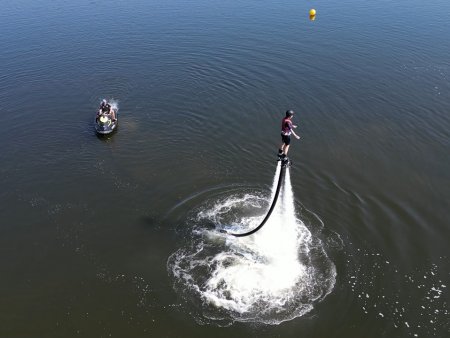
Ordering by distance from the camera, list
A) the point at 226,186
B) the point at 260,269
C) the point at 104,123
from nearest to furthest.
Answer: the point at 260,269 → the point at 226,186 → the point at 104,123

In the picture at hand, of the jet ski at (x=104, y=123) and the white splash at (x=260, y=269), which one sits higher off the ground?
the jet ski at (x=104, y=123)

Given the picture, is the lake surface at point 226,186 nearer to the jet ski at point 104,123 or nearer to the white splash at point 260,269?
the white splash at point 260,269

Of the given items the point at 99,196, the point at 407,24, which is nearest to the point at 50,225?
the point at 99,196

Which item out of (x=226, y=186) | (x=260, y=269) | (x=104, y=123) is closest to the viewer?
(x=260, y=269)

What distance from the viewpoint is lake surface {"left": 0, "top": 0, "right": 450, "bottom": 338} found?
16359mm

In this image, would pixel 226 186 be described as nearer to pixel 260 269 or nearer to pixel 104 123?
pixel 260 269

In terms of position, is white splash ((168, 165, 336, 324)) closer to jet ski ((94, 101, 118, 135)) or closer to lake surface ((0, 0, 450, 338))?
lake surface ((0, 0, 450, 338))

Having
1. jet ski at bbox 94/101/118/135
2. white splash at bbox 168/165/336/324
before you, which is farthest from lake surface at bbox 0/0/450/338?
jet ski at bbox 94/101/118/135

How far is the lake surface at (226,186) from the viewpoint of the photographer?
53.7 feet

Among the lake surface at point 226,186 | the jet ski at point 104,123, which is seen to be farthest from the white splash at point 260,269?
the jet ski at point 104,123

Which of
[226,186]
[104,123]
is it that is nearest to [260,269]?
[226,186]

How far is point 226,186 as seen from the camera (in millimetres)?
23375

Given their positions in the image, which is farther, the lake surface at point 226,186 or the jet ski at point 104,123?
the jet ski at point 104,123

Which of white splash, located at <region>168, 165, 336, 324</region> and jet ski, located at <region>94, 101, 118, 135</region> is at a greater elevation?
jet ski, located at <region>94, 101, 118, 135</region>
